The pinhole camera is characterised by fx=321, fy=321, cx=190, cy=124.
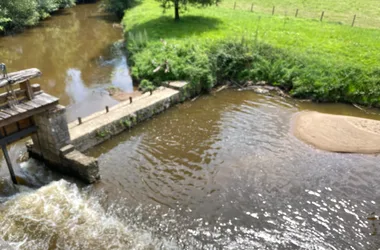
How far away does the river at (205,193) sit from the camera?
370 inches

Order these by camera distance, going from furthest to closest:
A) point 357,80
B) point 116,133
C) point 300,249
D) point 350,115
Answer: point 357,80
point 350,115
point 116,133
point 300,249

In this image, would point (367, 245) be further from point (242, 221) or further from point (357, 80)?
point (357, 80)

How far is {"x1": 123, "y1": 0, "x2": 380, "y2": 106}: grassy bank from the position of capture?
1817 centimetres

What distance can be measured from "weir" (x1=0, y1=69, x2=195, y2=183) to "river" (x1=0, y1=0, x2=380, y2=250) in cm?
52

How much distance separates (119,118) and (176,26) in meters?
14.9

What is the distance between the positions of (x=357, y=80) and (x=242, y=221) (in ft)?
40.8

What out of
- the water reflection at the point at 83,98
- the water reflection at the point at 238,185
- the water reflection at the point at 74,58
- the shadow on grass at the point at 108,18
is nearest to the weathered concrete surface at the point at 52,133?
the water reflection at the point at 238,185

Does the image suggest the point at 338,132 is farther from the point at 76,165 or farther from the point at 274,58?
the point at 76,165

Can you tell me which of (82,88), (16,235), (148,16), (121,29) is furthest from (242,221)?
(121,29)

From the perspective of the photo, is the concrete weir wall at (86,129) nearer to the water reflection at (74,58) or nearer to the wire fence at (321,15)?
the water reflection at (74,58)

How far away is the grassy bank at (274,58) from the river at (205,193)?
2.00 metres

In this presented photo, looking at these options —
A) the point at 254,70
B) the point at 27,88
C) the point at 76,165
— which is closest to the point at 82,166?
the point at 76,165

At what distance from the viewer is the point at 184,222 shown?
9.93m

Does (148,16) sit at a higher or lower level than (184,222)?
higher
